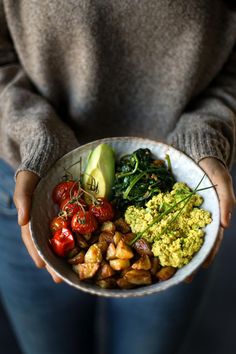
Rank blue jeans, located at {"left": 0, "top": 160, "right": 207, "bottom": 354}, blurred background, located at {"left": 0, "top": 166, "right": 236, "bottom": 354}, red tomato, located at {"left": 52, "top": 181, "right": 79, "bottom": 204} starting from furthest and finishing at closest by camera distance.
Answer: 1. blurred background, located at {"left": 0, "top": 166, "right": 236, "bottom": 354}
2. blue jeans, located at {"left": 0, "top": 160, "right": 207, "bottom": 354}
3. red tomato, located at {"left": 52, "top": 181, "right": 79, "bottom": 204}

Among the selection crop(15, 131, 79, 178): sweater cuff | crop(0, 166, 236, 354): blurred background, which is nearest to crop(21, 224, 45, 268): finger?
crop(15, 131, 79, 178): sweater cuff

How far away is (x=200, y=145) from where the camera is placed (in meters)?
0.95

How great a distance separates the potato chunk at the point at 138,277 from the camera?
0.80m

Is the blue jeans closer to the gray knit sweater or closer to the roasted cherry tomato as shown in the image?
the gray knit sweater

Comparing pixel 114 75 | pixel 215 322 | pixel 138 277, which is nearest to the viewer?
pixel 138 277

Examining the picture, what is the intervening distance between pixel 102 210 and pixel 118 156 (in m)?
0.16

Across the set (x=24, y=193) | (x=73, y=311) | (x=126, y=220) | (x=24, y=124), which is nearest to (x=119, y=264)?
(x=126, y=220)

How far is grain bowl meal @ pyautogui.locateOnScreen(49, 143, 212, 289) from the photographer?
0.82 metres

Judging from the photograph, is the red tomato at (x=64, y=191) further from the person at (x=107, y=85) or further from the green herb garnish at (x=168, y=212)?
the green herb garnish at (x=168, y=212)

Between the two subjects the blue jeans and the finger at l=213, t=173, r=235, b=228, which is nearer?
the finger at l=213, t=173, r=235, b=228

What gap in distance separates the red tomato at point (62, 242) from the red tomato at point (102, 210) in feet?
0.20

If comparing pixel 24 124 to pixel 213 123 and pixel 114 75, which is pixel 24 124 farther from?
pixel 213 123

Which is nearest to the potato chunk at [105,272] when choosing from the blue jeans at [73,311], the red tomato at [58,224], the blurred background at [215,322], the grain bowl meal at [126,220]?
the grain bowl meal at [126,220]

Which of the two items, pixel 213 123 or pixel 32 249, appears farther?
pixel 213 123
